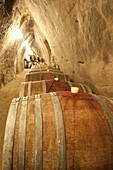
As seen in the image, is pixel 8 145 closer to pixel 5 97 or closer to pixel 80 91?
pixel 80 91

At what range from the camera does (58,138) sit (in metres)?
1.54

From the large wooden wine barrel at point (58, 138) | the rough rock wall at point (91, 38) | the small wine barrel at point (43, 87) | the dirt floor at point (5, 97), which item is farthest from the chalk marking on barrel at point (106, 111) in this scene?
the dirt floor at point (5, 97)

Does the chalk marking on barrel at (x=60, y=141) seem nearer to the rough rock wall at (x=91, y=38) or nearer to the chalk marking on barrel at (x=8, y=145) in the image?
the chalk marking on barrel at (x=8, y=145)

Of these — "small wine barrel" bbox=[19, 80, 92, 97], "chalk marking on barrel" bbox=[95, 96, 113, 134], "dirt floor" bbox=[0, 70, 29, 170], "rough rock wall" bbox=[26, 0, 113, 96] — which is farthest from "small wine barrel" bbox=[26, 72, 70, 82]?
"chalk marking on barrel" bbox=[95, 96, 113, 134]

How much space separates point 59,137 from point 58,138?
0.01 m

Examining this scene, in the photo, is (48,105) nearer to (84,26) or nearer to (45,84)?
(45,84)

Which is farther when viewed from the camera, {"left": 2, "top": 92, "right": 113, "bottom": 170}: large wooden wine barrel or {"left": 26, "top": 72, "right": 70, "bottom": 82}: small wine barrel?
{"left": 26, "top": 72, "right": 70, "bottom": 82}: small wine barrel

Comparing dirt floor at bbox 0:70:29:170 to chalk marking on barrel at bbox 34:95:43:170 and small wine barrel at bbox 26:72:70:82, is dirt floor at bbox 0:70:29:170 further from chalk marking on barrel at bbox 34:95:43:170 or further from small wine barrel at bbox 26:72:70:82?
chalk marking on barrel at bbox 34:95:43:170

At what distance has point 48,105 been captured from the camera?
5.74ft

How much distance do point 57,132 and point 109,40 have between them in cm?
178

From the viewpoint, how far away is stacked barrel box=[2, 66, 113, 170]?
1509 mm

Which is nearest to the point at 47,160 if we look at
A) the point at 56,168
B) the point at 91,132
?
the point at 56,168

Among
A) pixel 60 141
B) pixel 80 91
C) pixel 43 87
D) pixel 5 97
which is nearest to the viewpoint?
pixel 60 141

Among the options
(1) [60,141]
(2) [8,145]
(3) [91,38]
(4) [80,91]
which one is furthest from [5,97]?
(1) [60,141]
